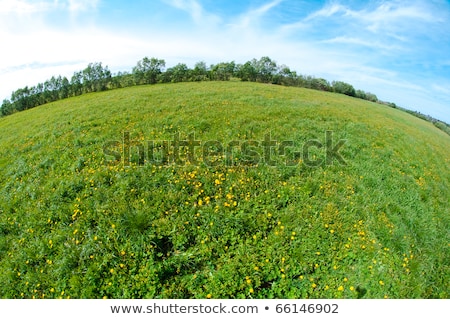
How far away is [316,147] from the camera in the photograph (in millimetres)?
8875

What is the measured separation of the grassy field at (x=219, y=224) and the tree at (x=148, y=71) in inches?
1086

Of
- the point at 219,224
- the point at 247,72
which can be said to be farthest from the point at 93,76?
the point at 219,224

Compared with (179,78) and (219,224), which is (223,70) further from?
(219,224)

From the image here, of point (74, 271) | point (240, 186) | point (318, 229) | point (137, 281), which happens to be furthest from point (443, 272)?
point (74, 271)

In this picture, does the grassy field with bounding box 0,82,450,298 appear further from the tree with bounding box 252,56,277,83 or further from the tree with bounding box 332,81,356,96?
the tree with bounding box 332,81,356,96

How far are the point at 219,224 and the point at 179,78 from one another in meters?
34.2

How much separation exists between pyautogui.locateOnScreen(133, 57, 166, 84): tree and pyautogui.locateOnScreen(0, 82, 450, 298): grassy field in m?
27.6

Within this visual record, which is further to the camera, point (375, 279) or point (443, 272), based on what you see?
point (443, 272)

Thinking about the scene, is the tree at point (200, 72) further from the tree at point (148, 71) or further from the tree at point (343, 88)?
the tree at point (343, 88)

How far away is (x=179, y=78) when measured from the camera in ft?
116

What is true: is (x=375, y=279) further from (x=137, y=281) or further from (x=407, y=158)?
(x=407, y=158)

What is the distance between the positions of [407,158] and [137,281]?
39.7 feet

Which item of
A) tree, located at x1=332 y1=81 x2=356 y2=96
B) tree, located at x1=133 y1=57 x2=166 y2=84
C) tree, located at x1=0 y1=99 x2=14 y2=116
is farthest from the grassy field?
tree, located at x1=0 y1=99 x2=14 y2=116

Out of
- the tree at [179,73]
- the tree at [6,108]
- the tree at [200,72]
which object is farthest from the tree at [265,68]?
the tree at [6,108]
